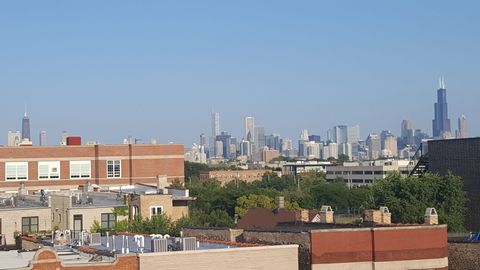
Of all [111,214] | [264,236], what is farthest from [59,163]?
[264,236]

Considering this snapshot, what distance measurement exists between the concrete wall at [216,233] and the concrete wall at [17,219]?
61.0 feet

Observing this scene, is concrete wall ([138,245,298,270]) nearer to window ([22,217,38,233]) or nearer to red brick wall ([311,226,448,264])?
red brick wall ([311,226,448,264])

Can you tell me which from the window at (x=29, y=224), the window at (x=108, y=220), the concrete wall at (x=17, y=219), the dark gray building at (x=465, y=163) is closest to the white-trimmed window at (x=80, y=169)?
the concrete wall at (x=17, y=219)

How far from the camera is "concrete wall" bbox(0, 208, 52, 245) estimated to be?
6481 cm

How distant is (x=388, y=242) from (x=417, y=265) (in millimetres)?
1739

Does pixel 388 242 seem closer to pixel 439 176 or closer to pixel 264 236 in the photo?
pixel 264 236

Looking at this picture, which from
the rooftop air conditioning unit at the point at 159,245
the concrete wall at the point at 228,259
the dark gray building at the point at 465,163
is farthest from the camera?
the dark gray building at the point at 465,163

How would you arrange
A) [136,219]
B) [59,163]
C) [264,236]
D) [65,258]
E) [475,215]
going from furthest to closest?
[59,163], [475,215], [136,219], [264,236], [65,258]

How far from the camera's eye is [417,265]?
131ft

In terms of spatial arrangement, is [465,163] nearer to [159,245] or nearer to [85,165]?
[159,245]

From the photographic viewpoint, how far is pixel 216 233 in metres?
46.8

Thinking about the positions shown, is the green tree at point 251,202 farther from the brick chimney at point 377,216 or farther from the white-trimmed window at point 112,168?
the brick chimney at point 377,216

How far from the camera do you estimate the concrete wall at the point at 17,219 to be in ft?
213

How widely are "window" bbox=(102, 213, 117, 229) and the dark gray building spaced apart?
29038 millimetres
